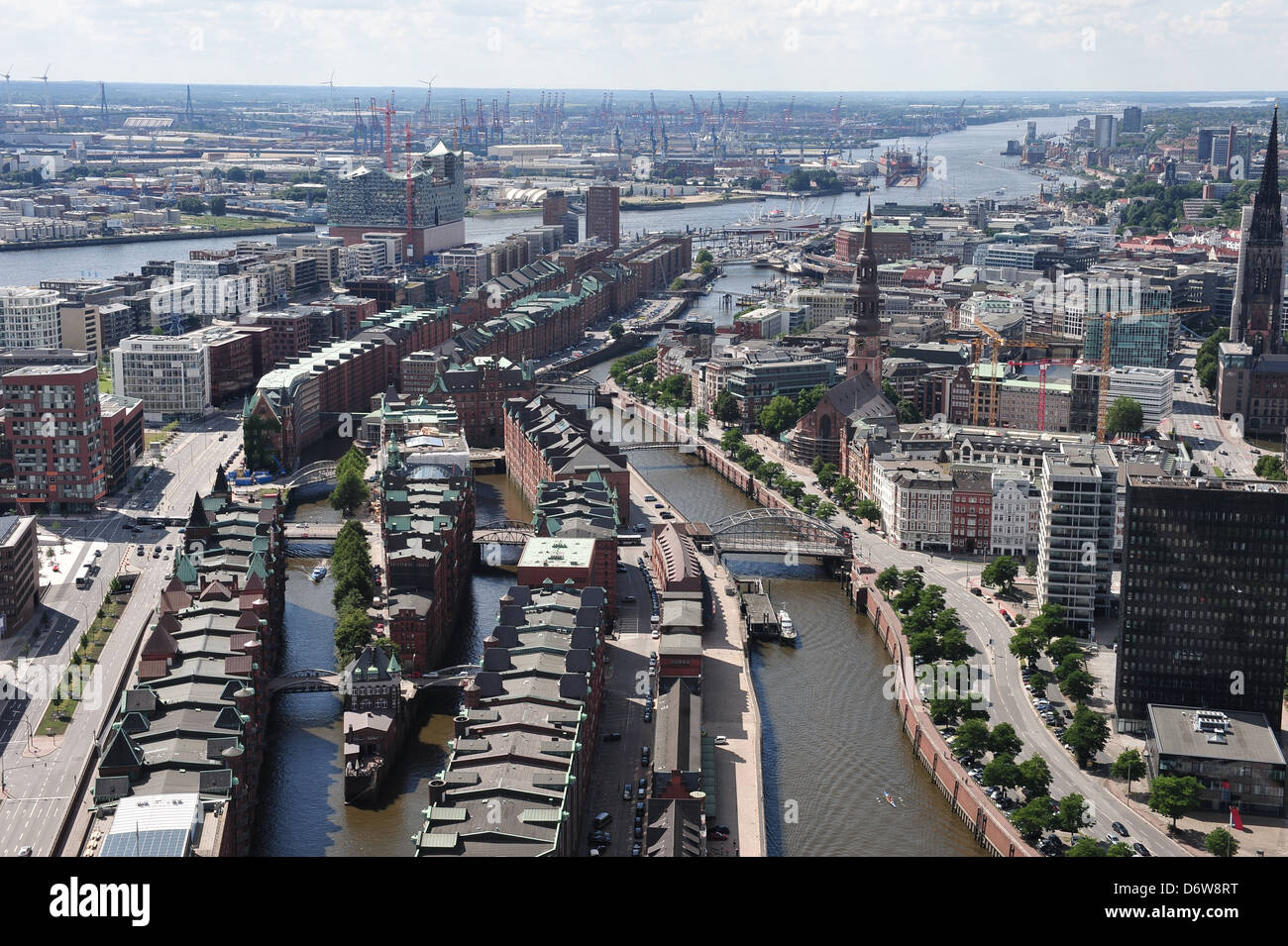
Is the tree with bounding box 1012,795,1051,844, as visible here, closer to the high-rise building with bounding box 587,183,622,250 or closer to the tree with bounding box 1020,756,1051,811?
the tree with bounding box 1020,756,1051,811

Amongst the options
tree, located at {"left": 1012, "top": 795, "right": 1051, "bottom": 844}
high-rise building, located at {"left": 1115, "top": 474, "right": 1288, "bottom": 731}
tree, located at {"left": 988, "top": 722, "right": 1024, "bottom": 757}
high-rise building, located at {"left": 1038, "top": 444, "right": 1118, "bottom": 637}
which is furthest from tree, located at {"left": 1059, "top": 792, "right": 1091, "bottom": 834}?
high-rise building, located at {"left": 1038, "top": 444, "right": 1118, "bottom": 637}

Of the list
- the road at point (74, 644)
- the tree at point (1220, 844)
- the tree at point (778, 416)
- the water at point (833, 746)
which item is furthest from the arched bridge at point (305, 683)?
the tree at point (778, 416)

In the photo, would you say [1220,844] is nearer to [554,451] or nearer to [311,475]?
[554,451]

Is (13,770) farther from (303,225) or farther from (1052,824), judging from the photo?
(303,225)

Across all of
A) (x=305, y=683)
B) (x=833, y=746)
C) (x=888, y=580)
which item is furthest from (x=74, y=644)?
(x=888, y=580)

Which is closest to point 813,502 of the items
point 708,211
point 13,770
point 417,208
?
point 13,770
